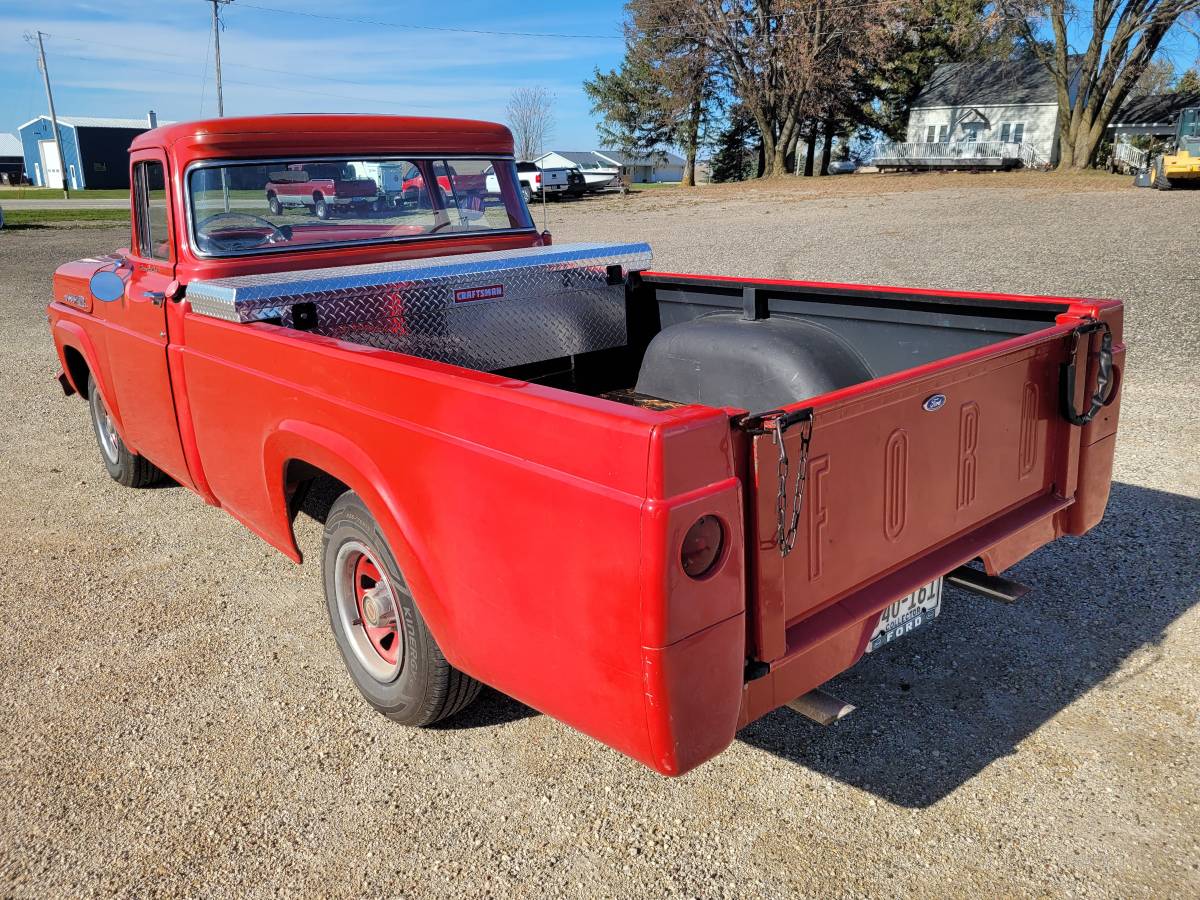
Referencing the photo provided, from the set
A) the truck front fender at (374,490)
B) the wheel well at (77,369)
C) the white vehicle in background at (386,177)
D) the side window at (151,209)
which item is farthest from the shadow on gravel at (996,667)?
the wheel well at (77,369)

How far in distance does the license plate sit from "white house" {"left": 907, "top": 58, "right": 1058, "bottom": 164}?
49567 mm

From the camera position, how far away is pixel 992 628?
11.9 feet

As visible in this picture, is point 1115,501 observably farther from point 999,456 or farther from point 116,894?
point 116,894

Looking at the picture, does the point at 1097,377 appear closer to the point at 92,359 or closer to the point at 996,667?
the point at 996,667

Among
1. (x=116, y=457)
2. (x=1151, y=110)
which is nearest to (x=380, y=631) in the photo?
(x=116, y=457)

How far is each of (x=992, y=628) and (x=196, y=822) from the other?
2.90 meters

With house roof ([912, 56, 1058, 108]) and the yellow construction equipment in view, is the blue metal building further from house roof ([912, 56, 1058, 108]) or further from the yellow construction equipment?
the yellow construction equipment

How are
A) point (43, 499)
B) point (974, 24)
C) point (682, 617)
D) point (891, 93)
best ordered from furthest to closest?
point (891, 93)
point (974, 24)
point (43, 499)
point (682, 617)

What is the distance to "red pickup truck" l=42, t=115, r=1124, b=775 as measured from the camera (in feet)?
6.46

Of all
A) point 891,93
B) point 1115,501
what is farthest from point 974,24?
point 1115,501

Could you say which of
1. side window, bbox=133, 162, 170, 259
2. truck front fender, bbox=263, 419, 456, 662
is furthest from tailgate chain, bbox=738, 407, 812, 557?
side window, bbox=133, 162, 170, 259

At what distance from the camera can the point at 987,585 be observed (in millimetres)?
2967

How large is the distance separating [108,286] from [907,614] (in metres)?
3.58

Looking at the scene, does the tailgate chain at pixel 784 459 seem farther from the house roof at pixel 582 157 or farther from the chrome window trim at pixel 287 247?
the house roof at pixel 582 157
